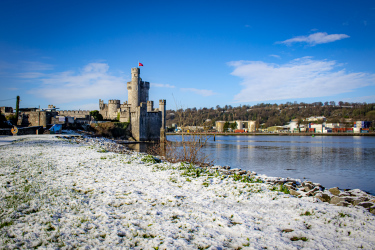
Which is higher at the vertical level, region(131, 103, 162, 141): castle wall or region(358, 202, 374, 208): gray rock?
region(131, 103, 162, 141): castle wall

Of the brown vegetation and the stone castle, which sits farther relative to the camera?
the stone castle

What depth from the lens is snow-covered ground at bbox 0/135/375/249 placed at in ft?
11.9

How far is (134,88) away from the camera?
45.0 meters

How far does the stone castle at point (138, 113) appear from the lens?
41.2m

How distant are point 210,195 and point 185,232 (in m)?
2.10

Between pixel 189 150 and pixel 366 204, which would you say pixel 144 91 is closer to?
pixel 189 150

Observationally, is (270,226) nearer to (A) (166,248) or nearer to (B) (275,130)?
(A) (166,248)

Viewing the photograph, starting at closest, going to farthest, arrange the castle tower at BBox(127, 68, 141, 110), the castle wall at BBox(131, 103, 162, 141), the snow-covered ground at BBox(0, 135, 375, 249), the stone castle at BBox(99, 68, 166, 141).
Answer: the snow-covered ground at BBox(0, 135, 375, 249) → the castle wall at BBox(131, 103, 162, 141) → the stone castle at BBox(99, 68, 166, 141) → the castle tower at BBox(127, 68, 141, 110)

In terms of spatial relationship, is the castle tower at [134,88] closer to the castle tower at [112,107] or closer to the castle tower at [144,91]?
the castle tower at [144,91]

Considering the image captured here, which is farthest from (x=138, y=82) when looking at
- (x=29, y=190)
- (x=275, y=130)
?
(x=275, y=130)

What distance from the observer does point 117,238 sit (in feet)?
12.0

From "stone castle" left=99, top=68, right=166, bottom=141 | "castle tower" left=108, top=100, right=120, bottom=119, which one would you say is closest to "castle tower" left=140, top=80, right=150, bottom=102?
"stone castle" left=99, top=68, right=166, bottom=141

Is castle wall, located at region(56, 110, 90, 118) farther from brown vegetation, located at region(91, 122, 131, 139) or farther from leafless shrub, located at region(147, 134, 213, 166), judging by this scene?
leafless shrub, located at region(147, 134, 213, 166)

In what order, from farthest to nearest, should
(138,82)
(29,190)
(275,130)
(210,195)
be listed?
1. (275,130)
2. (138,82)
3. (210,195)
4. (29,190)
